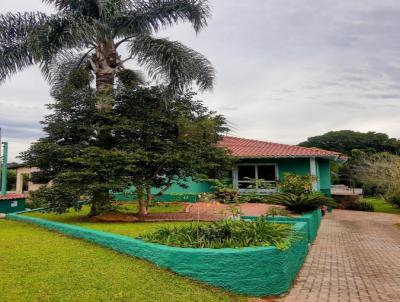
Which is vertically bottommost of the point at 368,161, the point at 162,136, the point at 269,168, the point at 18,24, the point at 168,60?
the point at 269,168

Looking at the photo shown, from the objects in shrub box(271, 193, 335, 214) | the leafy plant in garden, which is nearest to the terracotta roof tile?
the leafy plant in garden

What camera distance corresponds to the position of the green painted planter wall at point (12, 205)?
1786 centimetres

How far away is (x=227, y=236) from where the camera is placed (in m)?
6.53

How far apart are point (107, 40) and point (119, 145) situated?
3808 millimetres

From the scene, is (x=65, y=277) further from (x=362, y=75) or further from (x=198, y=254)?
(x=362, y=75)

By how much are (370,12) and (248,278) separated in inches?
444

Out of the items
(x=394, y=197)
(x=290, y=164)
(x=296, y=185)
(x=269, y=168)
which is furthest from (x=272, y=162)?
(x=296, y=185)

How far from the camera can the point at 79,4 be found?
12523 mm

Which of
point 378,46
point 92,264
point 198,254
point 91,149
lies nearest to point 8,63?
point 91,149

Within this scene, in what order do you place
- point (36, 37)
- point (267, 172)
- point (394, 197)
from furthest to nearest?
point (394, 197) → point (267, 172) → point (36, 37)

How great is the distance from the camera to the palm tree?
37.9 feet

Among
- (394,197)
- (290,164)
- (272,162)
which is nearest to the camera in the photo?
(290,164)

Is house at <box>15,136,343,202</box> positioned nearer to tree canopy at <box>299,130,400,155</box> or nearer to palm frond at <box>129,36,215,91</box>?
palm frond at <box>129,36,215,91</box>

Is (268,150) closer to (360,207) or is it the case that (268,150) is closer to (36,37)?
(360,207)
